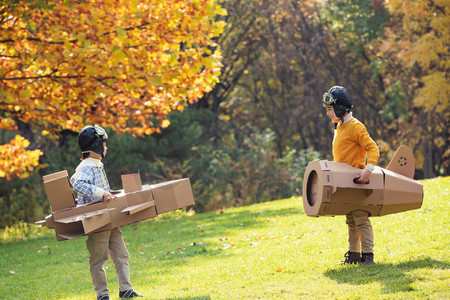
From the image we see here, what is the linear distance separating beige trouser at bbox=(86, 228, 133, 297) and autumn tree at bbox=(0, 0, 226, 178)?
169 inches

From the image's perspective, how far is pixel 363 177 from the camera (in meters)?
6.14

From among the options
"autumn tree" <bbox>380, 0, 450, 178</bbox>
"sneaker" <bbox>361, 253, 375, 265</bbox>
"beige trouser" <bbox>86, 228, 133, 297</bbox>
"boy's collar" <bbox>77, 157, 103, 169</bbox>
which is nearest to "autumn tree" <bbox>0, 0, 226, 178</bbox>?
"boy's collar" <bbox>77, 157, 103, 169</bbox>

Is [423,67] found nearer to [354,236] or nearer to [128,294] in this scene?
[354,236]

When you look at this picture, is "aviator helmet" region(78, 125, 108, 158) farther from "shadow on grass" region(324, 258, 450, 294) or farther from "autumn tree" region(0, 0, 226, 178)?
"autumn tree" region(0, 0, 226, 178)

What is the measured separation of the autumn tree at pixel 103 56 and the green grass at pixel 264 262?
2.83 meters

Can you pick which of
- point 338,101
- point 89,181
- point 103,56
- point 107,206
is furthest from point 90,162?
point 103,56

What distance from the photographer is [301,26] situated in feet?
105

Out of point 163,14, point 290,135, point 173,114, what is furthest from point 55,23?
point 290,135

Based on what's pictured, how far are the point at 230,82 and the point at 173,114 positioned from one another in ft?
34.3

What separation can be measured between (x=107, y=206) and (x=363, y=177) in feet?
8.60

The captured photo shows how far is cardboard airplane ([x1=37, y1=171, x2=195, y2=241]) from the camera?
590 cm

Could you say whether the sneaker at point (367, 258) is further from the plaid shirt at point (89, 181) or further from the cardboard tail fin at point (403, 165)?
the plaid shirt at point (89, 181)

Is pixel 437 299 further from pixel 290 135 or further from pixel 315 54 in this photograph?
pixel 290 135

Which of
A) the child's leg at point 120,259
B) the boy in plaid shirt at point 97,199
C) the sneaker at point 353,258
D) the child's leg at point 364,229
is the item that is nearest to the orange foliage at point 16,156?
the boy in plaid shirt at point 97,199
